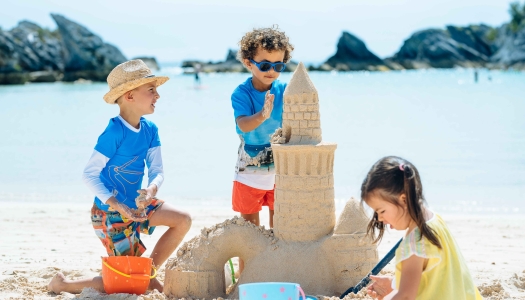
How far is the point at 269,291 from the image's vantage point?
11.3 feet

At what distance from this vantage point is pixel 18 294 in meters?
4.48

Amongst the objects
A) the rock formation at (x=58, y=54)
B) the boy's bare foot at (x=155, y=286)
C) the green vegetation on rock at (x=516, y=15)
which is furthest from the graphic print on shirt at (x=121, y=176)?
the green vegetation on rock at (x=516, y=15)

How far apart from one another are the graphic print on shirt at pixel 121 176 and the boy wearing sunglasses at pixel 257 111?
2.31ft

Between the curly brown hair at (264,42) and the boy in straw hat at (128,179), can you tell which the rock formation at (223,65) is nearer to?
the curly brown hair at (264,42)

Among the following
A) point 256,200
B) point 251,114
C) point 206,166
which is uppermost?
point 251,114

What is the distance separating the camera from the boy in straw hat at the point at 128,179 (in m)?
4.25

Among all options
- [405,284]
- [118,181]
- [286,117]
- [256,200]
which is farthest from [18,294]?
[405,284]

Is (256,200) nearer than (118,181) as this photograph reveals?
No

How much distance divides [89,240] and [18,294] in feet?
6.74

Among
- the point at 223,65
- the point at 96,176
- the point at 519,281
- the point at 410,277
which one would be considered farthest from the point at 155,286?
the point at 223,65

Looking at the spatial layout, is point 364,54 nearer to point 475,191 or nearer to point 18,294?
point 475,191

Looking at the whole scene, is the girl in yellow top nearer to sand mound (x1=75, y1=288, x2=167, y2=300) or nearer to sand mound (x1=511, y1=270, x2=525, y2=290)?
sand mound (x1=75, y1=288, x2=167, y2=300)

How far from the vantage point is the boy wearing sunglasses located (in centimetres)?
450

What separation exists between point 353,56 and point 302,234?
7150 cm
